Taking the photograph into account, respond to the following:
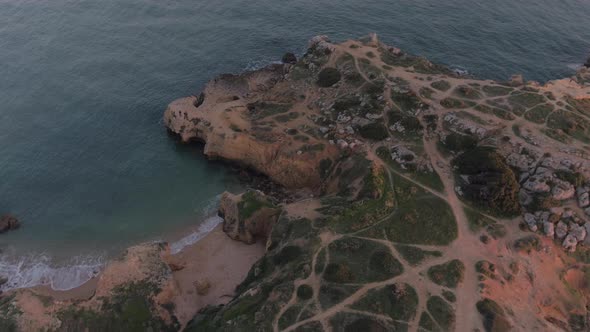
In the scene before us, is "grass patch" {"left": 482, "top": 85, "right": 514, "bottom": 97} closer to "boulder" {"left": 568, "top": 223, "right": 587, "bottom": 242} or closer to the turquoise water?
the turquoise water

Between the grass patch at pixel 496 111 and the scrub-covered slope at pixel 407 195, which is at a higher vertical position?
the grass patch at pixel 496 111

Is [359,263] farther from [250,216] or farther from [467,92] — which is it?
[467,92]

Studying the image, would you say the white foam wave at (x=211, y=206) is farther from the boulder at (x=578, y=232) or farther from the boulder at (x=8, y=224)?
the boulder at (x=578, y=232)

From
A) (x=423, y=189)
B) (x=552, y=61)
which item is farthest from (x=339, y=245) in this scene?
(x=552, y=61)

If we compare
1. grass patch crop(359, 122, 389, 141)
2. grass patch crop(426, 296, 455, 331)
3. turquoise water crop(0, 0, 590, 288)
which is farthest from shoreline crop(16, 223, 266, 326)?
grass patch crop(359, 122, 389, 141)

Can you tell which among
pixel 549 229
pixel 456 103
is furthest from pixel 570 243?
pixel 456 103

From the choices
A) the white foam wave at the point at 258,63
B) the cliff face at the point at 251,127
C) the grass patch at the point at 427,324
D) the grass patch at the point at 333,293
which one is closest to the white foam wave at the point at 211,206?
the cliff face at the point at 251,127
